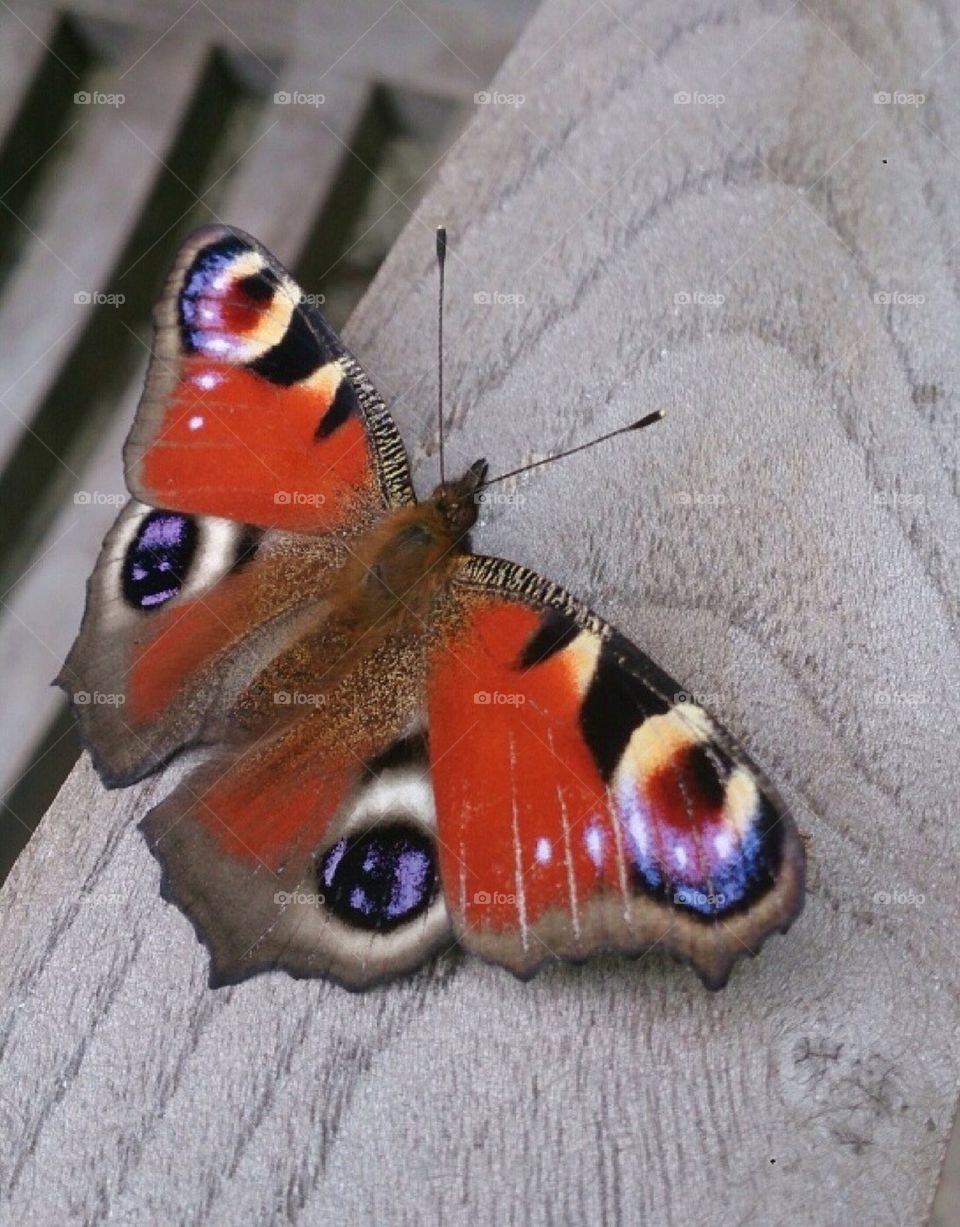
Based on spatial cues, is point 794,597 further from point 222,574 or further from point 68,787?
point 68,787

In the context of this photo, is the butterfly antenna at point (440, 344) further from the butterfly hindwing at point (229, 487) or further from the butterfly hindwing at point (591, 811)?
the butterfly hindwing at point (591, 811)

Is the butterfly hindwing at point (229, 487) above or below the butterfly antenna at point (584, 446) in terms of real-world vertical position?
below

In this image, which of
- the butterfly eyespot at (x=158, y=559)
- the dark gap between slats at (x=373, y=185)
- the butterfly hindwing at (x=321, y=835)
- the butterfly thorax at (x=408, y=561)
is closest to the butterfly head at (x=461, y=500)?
the butterfly thorax at (x=408, y=561)

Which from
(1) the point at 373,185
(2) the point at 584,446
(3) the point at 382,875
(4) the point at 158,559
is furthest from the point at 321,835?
(1) the point at 373,185

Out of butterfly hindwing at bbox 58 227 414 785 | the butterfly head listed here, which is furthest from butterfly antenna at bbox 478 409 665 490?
butterfly hindwing at bbox 58 227 414 785

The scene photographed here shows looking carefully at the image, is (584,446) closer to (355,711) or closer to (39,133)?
(355,711)

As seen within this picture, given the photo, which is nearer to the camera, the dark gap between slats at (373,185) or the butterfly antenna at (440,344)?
the butterfly antenna at (440,344)

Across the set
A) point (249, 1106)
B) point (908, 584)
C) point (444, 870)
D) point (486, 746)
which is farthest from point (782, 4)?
point (249, 1106)
